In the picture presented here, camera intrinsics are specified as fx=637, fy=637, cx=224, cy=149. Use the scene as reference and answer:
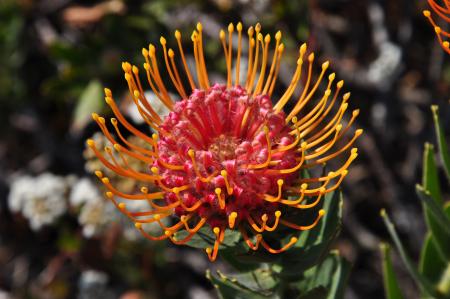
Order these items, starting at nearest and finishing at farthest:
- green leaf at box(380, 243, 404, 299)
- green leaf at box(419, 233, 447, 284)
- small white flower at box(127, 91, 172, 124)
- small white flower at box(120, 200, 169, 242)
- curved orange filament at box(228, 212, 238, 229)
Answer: curved orange filament at box(228, 212, 238, 229)
green leaf at box(380, 243, 404, 299)
green leaf at box(419, 233, 447, 284)
small white flower at box(127, 91, 172, 124)
small white flower at box(120, 200, 169, 242)

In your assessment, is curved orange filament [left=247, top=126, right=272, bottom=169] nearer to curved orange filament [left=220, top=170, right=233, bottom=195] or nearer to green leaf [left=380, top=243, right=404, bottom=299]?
curved orange filament [left=220, top=170, right=233, bottom=195]

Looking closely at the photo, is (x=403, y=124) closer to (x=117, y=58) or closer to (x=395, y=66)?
(x=395, y=66)

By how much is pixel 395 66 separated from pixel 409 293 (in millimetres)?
1024

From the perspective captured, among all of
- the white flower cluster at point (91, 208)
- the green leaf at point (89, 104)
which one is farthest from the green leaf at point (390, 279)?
the green leaf at point (89, 104)

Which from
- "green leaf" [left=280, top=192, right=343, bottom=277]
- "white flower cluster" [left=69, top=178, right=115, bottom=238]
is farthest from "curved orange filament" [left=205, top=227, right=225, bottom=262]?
"white flower cluster" [left=69, top=178, right=115, bottom=238]

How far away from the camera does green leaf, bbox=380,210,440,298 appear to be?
1.45m

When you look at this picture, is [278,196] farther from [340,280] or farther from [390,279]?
[390,279]

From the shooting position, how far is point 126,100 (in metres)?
2.62

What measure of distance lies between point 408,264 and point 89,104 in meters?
1.54

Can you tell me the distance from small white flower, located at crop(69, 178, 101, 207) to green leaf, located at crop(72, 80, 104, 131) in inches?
9.7

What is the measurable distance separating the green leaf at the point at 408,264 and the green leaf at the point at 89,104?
4.69 ft

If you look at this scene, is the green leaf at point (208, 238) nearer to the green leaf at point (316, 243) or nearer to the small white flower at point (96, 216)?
the green leaf at point (316, 243)

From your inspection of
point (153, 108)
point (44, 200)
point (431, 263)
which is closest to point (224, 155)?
point (431, 263)

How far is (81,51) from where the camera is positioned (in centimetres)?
271
